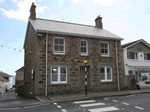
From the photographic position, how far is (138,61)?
18.2 meters

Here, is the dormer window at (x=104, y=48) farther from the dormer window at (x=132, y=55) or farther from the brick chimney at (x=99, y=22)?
the brick chimney at (x=99, y=22)

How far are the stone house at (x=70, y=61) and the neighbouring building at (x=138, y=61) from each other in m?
1.22

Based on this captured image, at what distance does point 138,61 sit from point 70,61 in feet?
30.7

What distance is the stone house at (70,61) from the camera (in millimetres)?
13141

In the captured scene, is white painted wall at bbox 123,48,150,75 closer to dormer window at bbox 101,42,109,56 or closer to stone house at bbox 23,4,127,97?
stone house at bbox 23,4,127,97

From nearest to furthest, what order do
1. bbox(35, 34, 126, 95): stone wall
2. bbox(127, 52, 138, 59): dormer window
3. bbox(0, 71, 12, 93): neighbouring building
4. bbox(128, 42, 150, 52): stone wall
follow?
1. bbox(35, 34, 126, 95): stone wall
2. bbox(127, 52, 138, 59): dormer window
3. bbox(128, 42, 150, 52): stone wall
4. bbox(0, 71, 12, 93): neighbouring building

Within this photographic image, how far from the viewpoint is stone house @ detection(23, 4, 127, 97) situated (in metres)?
13.1

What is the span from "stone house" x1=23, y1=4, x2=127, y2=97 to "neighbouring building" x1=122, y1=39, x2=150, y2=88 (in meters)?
1.22

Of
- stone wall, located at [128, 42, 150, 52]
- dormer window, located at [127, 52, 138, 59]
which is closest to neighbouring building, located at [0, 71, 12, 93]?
dormer window, located at [127, 52, 138, 59]

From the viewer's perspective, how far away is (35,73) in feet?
42.5

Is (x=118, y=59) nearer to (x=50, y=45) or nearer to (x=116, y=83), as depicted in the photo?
(x=116, y=83)

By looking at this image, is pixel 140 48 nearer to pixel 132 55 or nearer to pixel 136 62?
pixel 132 55

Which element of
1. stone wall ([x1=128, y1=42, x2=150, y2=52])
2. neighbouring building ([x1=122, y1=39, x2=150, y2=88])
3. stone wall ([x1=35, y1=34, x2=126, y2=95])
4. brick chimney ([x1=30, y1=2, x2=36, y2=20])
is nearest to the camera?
stone wall ([x1=35, y1=34, x2=126, y2=95])

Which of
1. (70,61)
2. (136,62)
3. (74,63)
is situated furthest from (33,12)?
(136,62)
